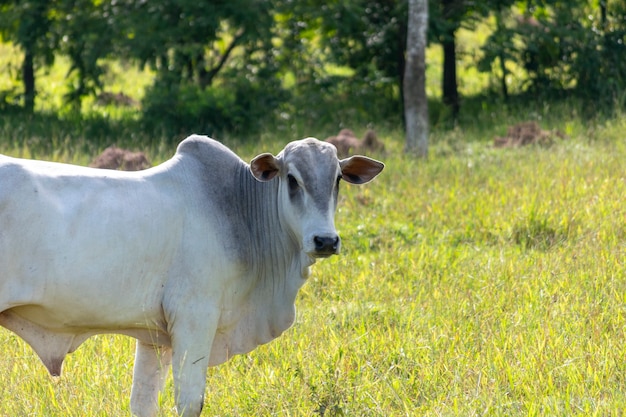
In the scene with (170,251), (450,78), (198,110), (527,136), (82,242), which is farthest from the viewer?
(450,78)

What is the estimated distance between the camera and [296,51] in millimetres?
14227

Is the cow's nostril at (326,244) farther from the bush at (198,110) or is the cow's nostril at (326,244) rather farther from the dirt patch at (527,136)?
the bush at (198,110)

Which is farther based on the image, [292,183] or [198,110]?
[198,110]

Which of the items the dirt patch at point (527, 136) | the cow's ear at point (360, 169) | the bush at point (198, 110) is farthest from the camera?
the bush at point (198, 110)

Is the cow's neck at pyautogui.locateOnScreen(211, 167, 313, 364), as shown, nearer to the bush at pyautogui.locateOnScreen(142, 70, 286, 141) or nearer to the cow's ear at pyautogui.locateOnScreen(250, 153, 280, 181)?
the cow's ear at pyautogui.locateOnScreen(250, 153, 280, 181)

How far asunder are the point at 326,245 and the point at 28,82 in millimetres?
11811

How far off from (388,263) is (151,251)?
3.01 m

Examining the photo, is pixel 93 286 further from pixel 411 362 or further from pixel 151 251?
pixel 411 362

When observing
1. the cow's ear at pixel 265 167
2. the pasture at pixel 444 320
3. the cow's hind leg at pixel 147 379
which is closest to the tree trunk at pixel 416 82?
the pasture at pixel 444 320

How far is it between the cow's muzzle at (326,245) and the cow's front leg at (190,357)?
630 mm

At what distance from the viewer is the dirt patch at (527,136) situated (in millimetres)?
10820

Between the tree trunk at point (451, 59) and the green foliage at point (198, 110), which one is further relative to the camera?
the tree trunk at point (451, 59)

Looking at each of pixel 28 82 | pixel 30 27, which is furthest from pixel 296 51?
pixel 28 82

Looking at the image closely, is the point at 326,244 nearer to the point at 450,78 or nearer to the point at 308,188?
the point at 308,188
